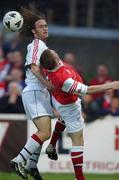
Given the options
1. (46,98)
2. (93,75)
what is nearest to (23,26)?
Answer: (46,98)

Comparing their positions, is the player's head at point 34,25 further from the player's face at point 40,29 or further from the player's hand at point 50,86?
the player's hand at point 50,86

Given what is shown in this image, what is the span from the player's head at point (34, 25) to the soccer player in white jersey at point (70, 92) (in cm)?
56

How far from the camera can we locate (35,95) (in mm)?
14445

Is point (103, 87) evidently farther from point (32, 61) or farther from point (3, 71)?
point (3, 71)

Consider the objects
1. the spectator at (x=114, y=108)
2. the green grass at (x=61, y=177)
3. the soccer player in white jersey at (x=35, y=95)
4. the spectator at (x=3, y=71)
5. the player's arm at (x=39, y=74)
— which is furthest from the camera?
the spectator at (x=3, y=71)

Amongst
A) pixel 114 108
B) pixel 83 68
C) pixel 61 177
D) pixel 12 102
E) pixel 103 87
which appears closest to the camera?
pixel 103 87

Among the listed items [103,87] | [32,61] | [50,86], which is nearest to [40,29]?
[32,61]

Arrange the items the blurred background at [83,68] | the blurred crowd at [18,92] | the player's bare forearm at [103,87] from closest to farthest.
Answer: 1. the player's bare forearm at [103,87]
2. the blurred background at [83,68]
3. the blurred crowd at [18,92]

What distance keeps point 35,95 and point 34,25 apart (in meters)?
0.96

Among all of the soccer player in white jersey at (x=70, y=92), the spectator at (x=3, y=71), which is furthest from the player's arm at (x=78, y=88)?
the spectator at (x=3, y=71)

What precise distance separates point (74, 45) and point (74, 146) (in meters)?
9.89

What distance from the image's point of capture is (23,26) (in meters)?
14.4

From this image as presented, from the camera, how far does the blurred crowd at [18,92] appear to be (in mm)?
18109

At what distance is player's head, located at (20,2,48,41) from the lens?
14328 mm
